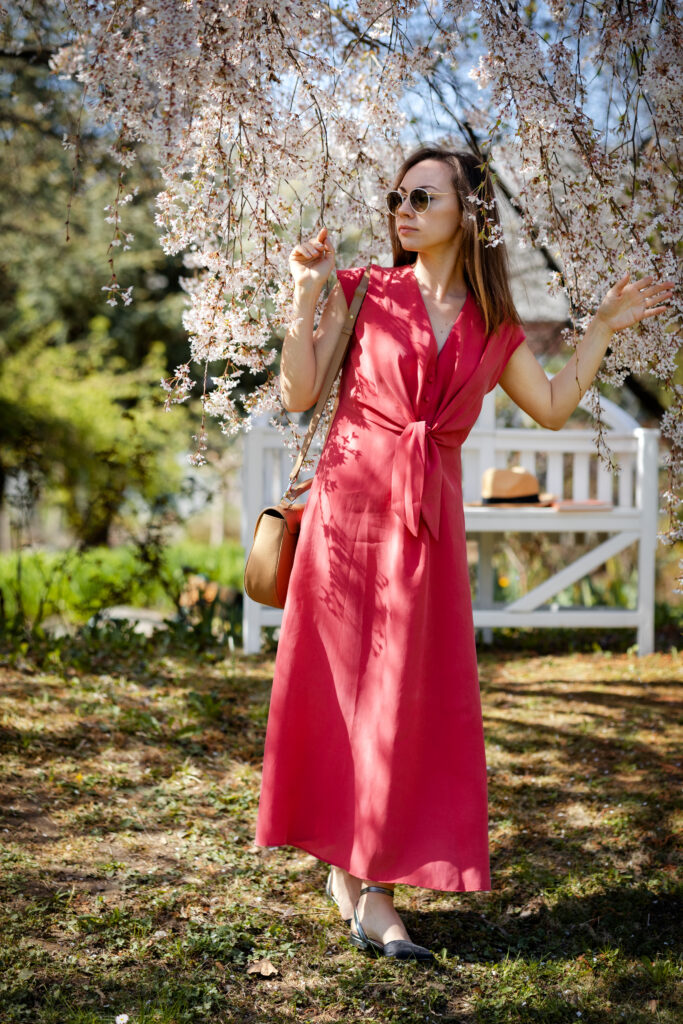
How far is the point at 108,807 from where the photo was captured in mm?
3057

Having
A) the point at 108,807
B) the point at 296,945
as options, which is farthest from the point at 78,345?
the point at 296,945

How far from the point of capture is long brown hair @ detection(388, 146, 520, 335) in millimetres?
2346

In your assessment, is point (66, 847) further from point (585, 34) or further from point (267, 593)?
point (585, 34)

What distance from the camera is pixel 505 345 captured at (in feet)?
7.93

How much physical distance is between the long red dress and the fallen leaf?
0.91 ft

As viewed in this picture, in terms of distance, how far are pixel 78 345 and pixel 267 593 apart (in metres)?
11.6

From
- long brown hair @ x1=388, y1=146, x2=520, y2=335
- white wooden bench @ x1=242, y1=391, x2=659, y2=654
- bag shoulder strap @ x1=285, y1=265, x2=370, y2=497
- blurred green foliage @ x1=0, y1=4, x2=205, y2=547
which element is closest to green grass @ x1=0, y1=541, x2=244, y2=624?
white wooden bench @ x1=242, y1=391, x2=659, y2=654

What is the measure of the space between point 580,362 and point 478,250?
41 cm

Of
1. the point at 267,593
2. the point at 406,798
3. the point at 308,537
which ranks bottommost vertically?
the point at 406,798

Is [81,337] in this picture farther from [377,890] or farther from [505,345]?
[377,890]

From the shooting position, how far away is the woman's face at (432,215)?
2.33 meters

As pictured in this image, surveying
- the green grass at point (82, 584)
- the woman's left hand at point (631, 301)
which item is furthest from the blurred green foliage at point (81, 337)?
the woman's left hand at point (631, 301)

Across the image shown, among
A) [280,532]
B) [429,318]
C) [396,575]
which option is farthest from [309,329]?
[396,575]

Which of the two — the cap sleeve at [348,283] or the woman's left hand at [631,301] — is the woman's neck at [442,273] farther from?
the woman's left hand at [631,301]
